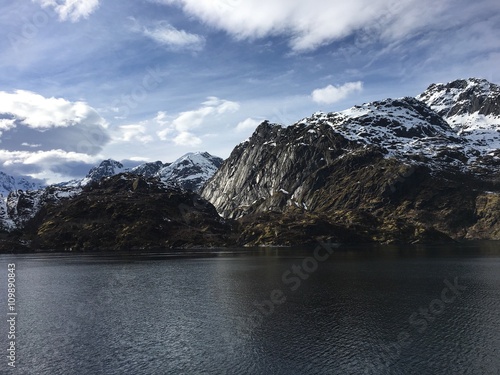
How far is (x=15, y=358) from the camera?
62.8 m

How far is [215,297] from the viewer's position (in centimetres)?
11212

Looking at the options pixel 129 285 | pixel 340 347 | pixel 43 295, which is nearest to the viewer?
pixel 340 347

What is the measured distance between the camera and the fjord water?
194 ft

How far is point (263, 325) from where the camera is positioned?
263ft

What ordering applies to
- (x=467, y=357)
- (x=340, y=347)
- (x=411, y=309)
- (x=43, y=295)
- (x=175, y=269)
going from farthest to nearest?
(x=175, y=269)
(x=43, y=295)
(x=411, y=309)
(x=340, y=347)
(x=467, y=357)

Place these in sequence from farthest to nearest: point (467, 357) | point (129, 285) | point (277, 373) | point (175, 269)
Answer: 1. point (175, 269)
2. point (129, 285)
3. point (467, 357)
4. point (277, 373)

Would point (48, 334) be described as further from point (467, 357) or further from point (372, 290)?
point (372, 290)

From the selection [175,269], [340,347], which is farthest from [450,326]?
[175,269]

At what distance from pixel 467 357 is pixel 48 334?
7350 centimetres

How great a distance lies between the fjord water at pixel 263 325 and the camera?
59031 mm

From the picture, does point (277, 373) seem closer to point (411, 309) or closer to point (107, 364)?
point (107, 364)

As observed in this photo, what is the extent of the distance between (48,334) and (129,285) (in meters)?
62.4

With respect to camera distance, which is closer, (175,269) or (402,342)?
(402,342)

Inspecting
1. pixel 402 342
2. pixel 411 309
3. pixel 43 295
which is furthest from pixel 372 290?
pixel 43 295
